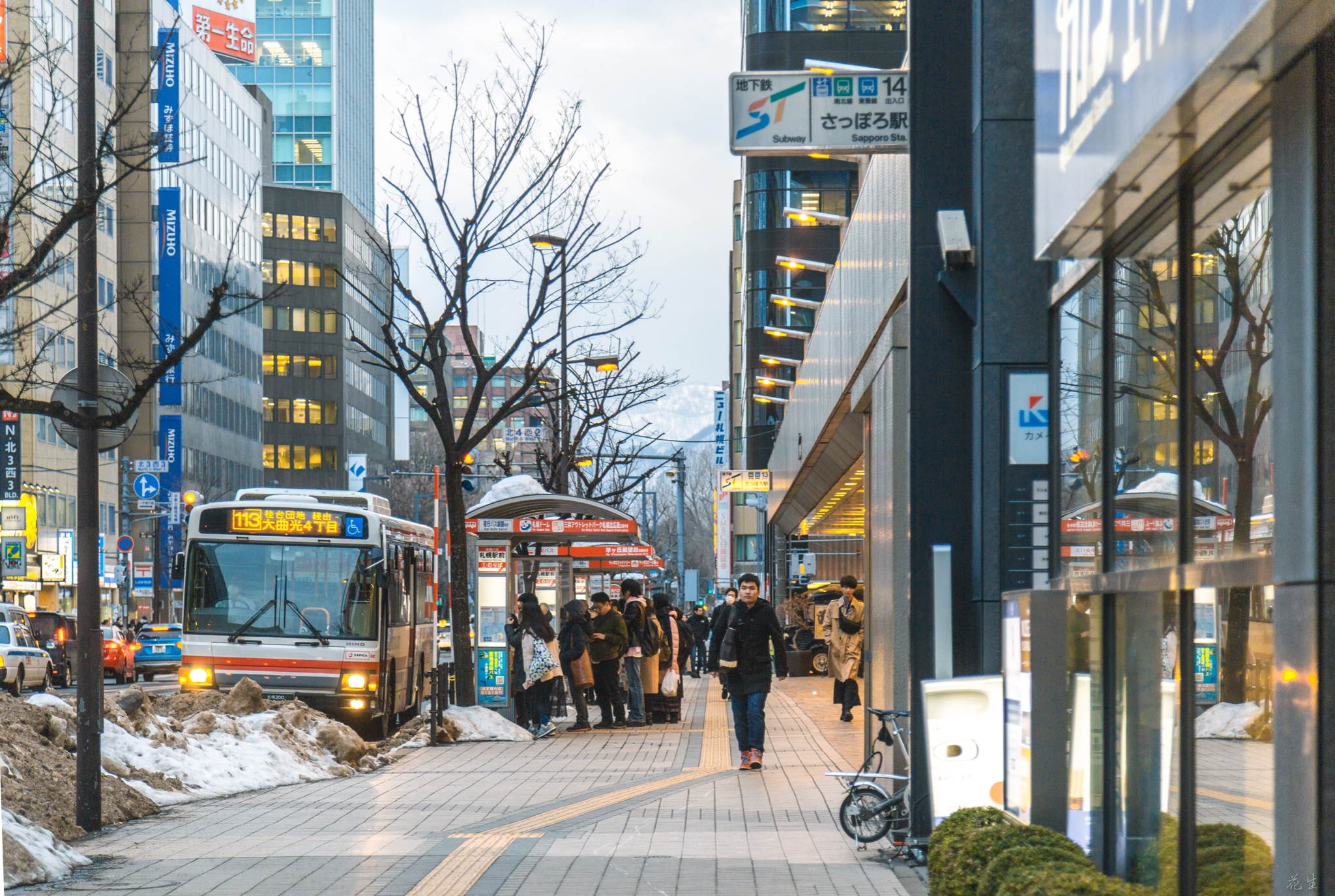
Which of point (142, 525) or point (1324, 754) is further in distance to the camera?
point (142, 525)

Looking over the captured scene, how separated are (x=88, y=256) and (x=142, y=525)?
75.0 metres

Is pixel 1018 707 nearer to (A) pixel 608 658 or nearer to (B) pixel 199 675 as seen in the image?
(B) pixel 199 675

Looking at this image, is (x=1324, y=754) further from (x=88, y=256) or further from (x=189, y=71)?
(x=189, y=71)

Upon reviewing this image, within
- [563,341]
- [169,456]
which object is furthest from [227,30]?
[563,341]

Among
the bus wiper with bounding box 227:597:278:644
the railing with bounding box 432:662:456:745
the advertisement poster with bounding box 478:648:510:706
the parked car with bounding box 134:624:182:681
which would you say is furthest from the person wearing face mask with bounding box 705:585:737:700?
the parked car with bounding box 134:624:182:681

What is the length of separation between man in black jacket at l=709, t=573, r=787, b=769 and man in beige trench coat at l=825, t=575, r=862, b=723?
6339 mm

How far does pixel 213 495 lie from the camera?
86.2m

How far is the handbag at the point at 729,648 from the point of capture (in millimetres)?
15102

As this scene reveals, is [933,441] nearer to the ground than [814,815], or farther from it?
farther from it

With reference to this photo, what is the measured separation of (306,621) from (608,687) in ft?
15.1

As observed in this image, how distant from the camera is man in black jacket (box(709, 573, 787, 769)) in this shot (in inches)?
599

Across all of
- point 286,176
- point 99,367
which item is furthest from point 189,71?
point 99,367

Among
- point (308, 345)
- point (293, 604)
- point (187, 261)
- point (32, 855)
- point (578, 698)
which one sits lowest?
point (578, 698)

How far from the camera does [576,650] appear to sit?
20734 mm
